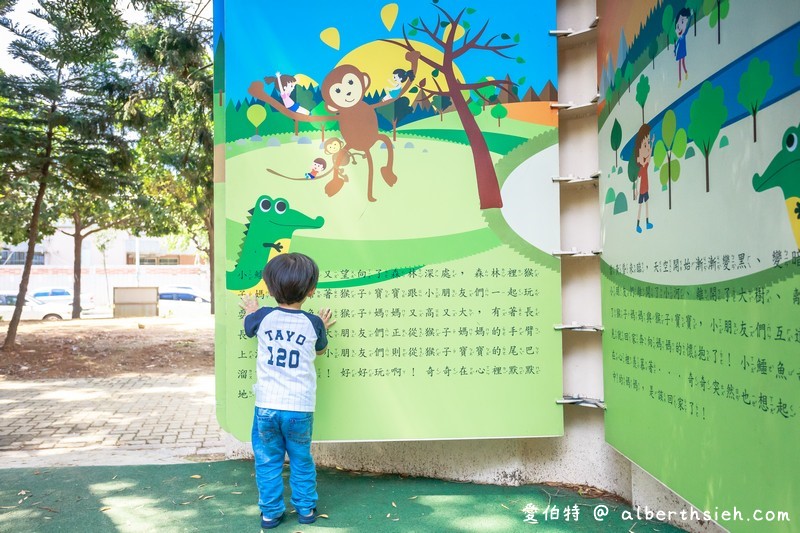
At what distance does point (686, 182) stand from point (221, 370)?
294cm

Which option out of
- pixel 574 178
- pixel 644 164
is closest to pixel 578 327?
pixel 574 178

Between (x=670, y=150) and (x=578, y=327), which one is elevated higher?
(x=670, y=150)

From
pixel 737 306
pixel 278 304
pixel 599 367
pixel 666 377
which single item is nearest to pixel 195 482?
pixel 278 304

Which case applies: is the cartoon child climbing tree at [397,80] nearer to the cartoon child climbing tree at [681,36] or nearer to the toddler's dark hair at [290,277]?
the toddler's dark hair at [290,277]

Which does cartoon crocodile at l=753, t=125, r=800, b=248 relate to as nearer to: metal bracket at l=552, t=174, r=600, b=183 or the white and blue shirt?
metal bracket at l=552, t=174, r=600, b=183

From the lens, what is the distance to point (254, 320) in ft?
10.3

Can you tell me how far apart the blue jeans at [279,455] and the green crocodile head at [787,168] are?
7.73 feet

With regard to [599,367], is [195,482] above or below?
below

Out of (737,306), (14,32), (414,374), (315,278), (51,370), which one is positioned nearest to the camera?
(737,306)

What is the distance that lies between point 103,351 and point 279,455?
9.57m

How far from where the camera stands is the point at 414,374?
3393 millimetres

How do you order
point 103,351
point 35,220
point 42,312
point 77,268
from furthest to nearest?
1. point 42,312
2. point 77,268
3. point 103,351
4. point 35,220

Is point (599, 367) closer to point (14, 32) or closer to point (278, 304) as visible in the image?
point (278, 304)

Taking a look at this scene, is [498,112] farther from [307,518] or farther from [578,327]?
Result: [307,518]
